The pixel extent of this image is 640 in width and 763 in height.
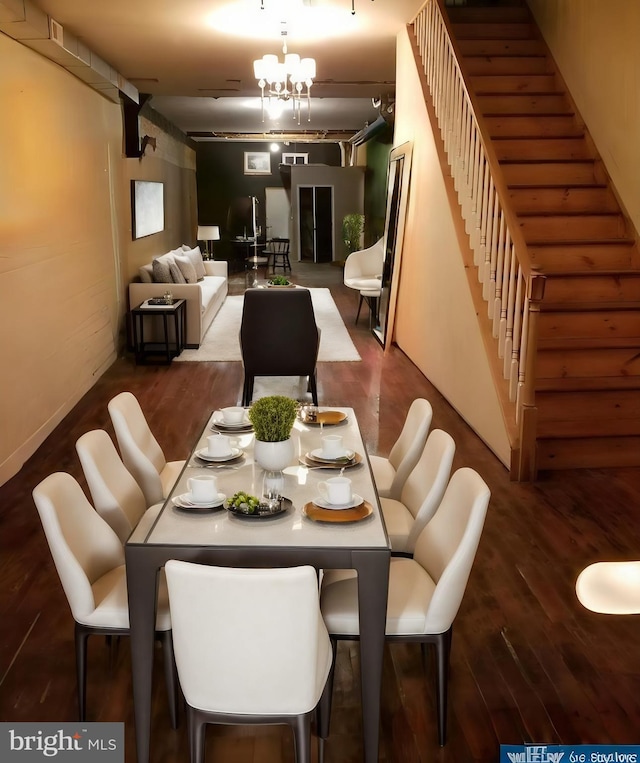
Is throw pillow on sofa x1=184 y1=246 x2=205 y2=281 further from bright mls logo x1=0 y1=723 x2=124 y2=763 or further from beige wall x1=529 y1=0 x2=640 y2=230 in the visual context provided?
bright mls logo x1=0 y1=723 x2=124 y2=763

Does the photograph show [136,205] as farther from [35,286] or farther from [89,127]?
[35,286]

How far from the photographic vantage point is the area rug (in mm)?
8562

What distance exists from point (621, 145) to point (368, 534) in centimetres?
505

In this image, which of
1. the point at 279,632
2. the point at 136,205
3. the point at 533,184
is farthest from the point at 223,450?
the point at 136,205

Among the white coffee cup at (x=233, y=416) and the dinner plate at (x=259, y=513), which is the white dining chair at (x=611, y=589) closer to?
the dinner plate at (x=259, y=513)

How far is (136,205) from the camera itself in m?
9.70

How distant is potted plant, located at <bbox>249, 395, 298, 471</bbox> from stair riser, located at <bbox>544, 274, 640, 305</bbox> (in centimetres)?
350

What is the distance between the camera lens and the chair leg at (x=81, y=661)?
8.24 ft

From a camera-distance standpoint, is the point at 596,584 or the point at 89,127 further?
the point at 89,127

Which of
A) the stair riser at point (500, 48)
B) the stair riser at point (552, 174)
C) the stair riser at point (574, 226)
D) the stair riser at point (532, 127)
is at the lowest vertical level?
the stair riser at point (574, 226)

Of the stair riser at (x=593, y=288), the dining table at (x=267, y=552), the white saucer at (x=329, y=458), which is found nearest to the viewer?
the dining table at (x=267, y=552)

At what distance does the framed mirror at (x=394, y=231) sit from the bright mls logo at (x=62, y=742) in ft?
21.4

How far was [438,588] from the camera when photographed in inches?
94.0

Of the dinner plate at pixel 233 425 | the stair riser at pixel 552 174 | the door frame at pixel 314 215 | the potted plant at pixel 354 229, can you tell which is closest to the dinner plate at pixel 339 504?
the dinner plate at pixel 233 425
